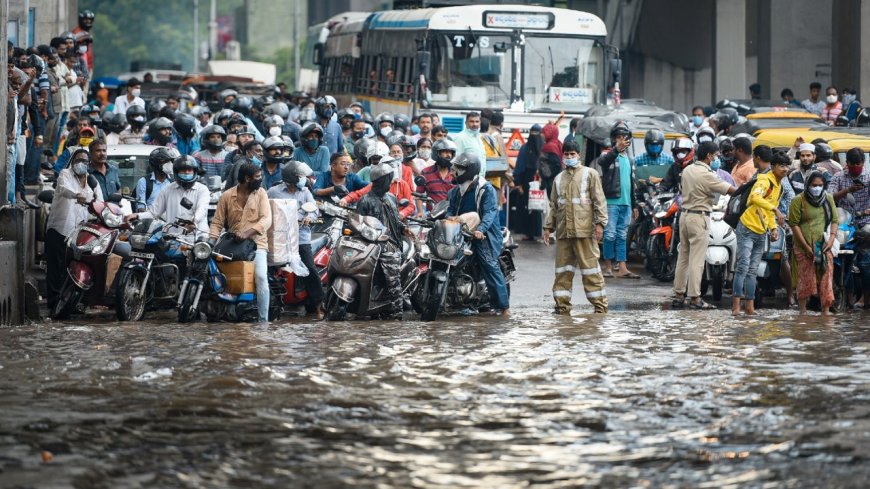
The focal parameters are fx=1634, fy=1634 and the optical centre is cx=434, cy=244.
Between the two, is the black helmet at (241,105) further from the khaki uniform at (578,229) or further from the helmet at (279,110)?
the khaki uniform at (578,229)

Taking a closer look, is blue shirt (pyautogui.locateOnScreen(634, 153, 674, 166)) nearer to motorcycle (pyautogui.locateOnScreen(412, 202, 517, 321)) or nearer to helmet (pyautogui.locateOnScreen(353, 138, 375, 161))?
helmet (pyautogui.locateOnScreen(353, 138, 375, 161))

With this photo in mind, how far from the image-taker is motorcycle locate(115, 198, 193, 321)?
14.3 meters

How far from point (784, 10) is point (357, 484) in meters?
37.6

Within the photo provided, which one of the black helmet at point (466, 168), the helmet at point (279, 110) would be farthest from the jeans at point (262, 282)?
the helmet at point (279, 110)

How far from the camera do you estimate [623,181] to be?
63.9 feet

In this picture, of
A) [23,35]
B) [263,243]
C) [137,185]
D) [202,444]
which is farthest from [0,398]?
[23,35]

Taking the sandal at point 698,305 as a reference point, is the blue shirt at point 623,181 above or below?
above

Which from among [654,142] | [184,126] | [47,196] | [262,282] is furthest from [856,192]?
[47,196]

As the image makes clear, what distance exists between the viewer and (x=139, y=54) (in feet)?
388

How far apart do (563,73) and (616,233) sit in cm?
806

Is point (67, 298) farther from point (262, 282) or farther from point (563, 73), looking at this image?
point (563, 73)

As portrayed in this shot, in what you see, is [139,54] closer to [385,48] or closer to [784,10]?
[784,10]

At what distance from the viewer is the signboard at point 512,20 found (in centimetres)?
2648

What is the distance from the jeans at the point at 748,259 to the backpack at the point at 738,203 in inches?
3.9
